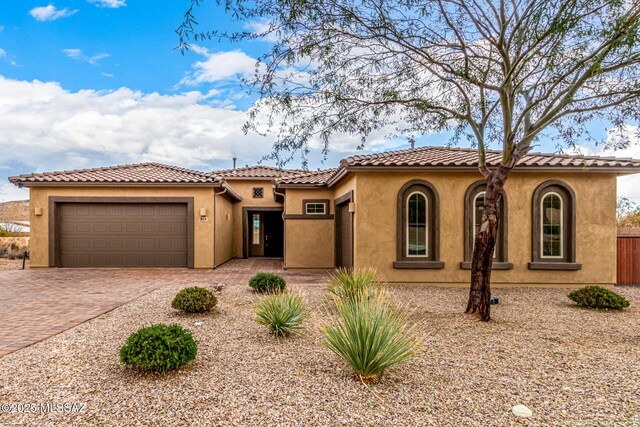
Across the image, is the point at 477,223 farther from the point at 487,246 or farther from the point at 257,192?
the point at 257,192

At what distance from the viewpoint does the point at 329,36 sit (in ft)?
23.4

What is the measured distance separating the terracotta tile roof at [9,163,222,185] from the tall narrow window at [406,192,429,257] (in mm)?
7204

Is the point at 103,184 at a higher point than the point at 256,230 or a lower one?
higher

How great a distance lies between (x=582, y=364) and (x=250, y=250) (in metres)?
16.8

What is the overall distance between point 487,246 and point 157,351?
222 inches

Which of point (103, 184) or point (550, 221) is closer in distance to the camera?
point (550, 221)

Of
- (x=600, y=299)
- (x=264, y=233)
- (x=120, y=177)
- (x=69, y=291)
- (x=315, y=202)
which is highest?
(x=120, y=177)

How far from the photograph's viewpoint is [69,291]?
9.26m

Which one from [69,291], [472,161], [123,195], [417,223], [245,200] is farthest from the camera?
[245,200]

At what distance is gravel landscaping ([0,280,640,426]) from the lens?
3281 millimetres

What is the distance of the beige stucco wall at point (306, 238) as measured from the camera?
14.1m

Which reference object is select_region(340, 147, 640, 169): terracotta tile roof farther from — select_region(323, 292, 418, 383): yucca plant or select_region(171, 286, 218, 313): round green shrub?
select_region(323, 292, 418, 383): yucca plant

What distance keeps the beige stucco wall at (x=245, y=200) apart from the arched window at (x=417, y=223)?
33.1 feet

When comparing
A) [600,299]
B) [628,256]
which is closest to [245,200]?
[600,299]
